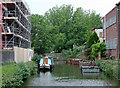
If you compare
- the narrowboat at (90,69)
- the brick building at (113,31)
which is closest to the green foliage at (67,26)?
the brick building at (113,31)

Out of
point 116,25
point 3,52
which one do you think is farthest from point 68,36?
point 3,52

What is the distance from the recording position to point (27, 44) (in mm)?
51312

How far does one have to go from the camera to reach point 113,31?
37.2 metres

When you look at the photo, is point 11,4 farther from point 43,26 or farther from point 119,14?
point 43,26

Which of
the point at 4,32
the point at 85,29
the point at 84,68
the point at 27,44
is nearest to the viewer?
the point at 84,68

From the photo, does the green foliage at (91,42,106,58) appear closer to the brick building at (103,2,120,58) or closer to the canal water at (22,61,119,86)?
the brick building at (103,2,120,58)

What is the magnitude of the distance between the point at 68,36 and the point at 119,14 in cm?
4132

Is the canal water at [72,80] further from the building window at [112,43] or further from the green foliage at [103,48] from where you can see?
the green foliage at [103,48]

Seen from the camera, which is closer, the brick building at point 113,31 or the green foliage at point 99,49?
the brick building at point 113,31

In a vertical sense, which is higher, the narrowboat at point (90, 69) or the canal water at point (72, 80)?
the narrowboat at point (90, 69)

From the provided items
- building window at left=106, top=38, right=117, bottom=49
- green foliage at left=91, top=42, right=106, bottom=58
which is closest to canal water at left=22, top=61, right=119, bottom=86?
building window at left=106, top=38, right=117, bottom=49

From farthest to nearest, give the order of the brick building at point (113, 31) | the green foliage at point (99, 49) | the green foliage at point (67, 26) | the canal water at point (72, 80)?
the green foliage at point (67, 26) < the green foliage at point (99, 49) < the brick building at point (113, 31) < the canal water at point (72, 80)

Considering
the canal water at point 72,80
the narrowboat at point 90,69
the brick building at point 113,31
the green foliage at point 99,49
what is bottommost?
the canal water at point 72,80

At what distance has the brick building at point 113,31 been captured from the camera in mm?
34344
